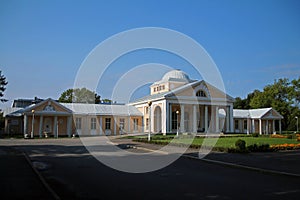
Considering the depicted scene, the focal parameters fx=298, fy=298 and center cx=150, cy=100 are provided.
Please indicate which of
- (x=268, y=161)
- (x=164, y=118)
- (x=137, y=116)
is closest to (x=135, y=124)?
(x=137, y=116)

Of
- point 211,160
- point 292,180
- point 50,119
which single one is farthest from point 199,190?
point 50,119

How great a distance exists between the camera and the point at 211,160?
15.2m

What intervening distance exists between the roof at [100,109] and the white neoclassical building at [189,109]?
2.14 meters

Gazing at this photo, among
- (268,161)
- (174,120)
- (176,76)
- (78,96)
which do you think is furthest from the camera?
(78,96)

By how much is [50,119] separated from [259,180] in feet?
122

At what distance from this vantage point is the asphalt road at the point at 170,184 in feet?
25.7

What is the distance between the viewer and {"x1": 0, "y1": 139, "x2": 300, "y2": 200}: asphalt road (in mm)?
7844

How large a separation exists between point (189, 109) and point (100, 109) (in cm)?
1451

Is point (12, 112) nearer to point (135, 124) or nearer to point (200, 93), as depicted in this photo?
point (135, 124)

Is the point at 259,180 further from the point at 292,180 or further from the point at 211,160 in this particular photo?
the point at 211,160

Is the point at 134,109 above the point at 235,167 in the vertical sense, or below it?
above

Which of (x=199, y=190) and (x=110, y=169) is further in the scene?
(x=110, y=169)

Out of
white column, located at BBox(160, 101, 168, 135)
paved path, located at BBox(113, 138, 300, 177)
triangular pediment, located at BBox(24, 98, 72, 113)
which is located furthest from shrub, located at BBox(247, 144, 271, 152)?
triangular pediment, located at BBox(24, 98, 72, 113)

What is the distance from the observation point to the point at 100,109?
4759 cm
